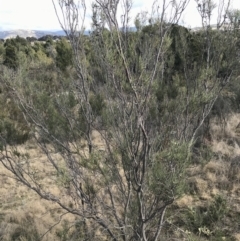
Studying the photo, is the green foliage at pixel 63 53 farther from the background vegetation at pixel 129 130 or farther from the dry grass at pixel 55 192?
the background vegetation at pixel 129 130

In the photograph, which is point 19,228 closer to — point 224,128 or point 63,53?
point 224,128

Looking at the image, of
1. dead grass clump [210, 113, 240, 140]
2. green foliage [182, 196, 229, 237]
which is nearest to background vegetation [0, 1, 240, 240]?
green foliage [182, 196, 229, 237]

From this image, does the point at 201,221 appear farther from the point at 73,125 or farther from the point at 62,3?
the point at 62,3

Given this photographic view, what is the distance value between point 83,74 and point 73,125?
773mm

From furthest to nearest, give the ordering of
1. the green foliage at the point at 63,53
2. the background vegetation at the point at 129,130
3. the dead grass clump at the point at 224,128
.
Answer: the green foliage at the point at 63,53 → the dead grass clump at the point at 224,128 → the background vegetation at the point at 129,130

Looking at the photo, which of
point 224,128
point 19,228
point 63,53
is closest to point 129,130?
point 19,228

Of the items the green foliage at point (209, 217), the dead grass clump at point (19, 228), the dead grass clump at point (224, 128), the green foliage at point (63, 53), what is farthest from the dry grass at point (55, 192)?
the green foliage at point (63, 53)

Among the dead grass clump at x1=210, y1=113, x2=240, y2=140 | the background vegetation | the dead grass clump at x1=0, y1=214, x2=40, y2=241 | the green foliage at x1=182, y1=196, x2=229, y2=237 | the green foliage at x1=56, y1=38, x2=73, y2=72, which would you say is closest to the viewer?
the background vegetation

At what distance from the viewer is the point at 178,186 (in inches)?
90.7

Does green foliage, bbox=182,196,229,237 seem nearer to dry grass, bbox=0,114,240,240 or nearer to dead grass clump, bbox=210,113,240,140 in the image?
dry grass, bbox=0,114,240,240

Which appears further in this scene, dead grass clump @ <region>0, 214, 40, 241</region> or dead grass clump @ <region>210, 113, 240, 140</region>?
dead grass clump @ <region>210, 113, 240, 140</region>

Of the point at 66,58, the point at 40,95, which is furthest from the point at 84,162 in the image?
the point at 66,58

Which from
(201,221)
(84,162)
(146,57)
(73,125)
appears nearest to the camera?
(84,162)

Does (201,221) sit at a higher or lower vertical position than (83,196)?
lower
